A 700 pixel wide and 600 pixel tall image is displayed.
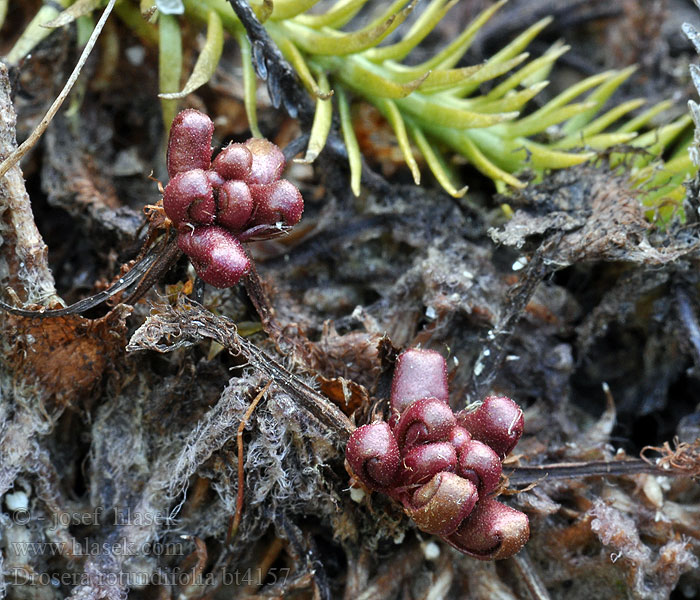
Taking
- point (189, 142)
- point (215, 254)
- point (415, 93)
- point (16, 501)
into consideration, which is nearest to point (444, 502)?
point (215, 254)

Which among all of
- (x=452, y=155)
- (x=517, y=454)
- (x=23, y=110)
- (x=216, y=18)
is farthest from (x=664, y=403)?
(x=23, y=110)

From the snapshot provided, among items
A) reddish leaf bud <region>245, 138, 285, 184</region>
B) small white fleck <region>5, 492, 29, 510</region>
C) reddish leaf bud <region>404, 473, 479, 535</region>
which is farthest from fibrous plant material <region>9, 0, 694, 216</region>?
small white fleck <region>5, 492, 29, 510</region>

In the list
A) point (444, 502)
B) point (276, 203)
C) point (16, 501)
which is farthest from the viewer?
point (16, 501)

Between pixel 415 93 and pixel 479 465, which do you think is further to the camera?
pixel 415 93

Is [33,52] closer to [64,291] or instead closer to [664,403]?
[64,291]

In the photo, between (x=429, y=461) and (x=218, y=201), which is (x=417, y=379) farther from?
(x=218, y=201)

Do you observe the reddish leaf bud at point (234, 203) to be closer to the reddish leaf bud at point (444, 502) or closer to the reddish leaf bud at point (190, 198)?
the reddish leaf bud at point (190, 198)
